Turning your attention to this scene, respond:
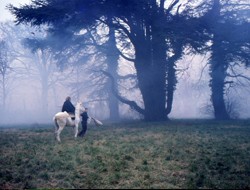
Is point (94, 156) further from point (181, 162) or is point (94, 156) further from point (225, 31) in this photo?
point (225, 31)

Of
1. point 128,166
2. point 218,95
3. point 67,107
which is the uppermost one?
point 218,95

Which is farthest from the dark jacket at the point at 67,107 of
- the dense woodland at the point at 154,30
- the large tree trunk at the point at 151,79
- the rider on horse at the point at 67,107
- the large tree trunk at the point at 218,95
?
the large tree trunk at the point at 218,95

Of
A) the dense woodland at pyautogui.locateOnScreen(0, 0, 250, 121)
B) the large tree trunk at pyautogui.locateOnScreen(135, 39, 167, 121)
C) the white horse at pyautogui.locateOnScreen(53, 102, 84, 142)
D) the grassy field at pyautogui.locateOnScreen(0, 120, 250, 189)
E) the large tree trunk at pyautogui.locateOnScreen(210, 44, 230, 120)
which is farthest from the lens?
the large tree trunk at pyautogui.locateOnScreen(210, 44, 230, 120)

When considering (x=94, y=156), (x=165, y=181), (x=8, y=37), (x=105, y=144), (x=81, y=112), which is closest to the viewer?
(x=165, y=181)

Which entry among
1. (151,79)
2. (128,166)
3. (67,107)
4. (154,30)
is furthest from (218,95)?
(128,166)

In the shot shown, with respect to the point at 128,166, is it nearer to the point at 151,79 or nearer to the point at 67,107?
the point at 67,107

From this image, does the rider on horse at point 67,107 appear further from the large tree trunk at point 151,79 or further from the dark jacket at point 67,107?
the large tree trunk at point 151,79

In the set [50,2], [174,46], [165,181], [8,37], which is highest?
[8,37]

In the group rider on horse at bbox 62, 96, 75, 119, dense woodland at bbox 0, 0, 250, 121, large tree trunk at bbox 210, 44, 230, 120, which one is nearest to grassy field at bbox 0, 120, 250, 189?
rider on horse at bbox 62, 96, 75, 119

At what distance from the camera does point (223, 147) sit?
1077 cm

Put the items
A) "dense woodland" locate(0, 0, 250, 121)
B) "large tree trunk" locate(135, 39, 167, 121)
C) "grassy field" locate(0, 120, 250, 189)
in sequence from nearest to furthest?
"grassy field" locate(0, 120, 250, 189) → "dense woodland" locate(0, 0, 250, 121) → "large tree trunk" locate(135, 39, 167, 121)

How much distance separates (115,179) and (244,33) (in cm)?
1494

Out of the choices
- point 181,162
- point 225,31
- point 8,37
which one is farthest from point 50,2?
point 8,37

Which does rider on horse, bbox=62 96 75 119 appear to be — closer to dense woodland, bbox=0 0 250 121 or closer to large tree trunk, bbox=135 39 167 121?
dense woodland, bbox=0 0 250 121
